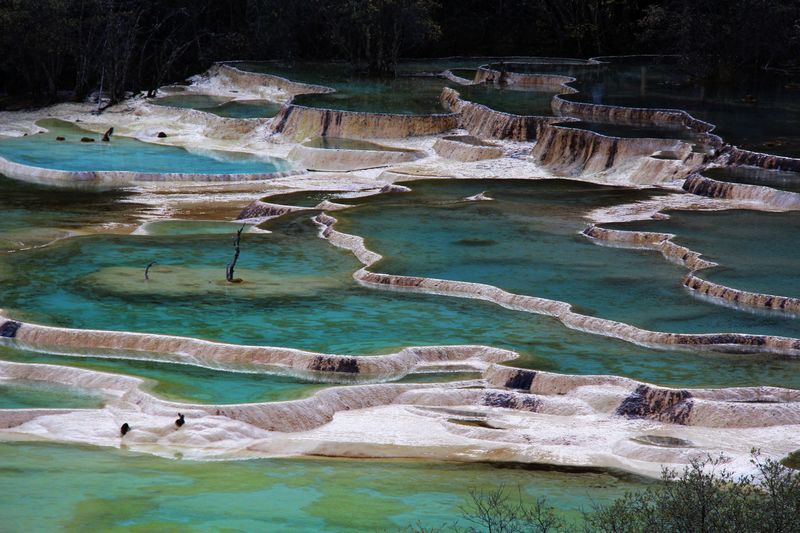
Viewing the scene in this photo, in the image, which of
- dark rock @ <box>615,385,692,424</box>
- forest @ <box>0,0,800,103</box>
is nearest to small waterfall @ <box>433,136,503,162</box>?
forest @ <box>0,0,800,103</box>

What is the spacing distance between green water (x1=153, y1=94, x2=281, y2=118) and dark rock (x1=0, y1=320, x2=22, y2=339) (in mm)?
25775

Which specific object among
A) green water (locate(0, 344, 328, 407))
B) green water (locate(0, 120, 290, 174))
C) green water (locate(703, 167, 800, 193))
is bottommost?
green water (locate(0, 120, 290, 174))

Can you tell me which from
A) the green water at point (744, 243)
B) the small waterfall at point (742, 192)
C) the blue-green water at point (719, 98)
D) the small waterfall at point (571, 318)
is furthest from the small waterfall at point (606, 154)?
the small waterfall at point (571, 318)

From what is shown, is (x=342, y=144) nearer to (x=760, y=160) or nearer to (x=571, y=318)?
(x=760, y=160)

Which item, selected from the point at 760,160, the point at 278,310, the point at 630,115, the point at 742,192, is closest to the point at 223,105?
the point at 630,115

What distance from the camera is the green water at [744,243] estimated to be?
2066 centimetres

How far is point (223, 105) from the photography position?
47.5m

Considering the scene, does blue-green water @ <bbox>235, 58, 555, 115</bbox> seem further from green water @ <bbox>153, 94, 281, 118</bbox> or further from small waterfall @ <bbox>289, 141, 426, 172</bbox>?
small waterfall @ <bbox>289, 141, 426, 172</bbox>

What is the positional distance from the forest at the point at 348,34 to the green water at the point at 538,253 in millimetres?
16334

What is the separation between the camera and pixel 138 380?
55.0 feet

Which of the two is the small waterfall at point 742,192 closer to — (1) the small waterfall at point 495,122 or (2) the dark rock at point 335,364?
(1) the small waterfall at point 495,122

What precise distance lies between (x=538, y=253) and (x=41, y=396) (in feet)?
33.3

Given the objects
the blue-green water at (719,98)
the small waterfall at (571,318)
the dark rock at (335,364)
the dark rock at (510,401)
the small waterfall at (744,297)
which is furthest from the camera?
the blue-green water at (719,98)

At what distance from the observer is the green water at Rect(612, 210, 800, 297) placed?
20656mm
